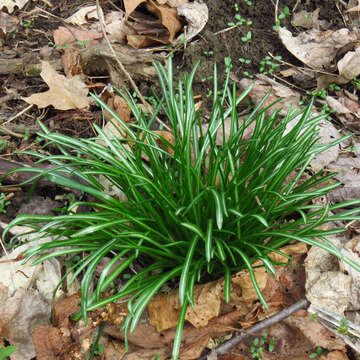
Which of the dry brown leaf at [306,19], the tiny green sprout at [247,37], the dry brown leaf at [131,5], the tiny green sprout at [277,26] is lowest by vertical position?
the tiny green sprout at [247,37]

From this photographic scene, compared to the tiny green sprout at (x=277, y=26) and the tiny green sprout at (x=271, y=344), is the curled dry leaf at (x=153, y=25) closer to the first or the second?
the tiny green sprout at (x=277, y=26)

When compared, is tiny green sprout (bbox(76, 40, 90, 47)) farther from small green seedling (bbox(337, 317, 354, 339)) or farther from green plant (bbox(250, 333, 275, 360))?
small green seedling (bbox(337, 317, 354, 339))

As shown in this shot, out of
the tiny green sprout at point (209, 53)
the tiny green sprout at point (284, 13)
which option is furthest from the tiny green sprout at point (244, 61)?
the tiny green sprout at point (284, 13)

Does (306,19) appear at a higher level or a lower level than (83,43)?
higher

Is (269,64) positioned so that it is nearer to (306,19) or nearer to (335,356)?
(306,19)

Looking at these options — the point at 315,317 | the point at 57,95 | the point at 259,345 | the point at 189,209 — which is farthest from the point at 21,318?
the point at 57,95

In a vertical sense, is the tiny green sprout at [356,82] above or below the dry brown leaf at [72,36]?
above
